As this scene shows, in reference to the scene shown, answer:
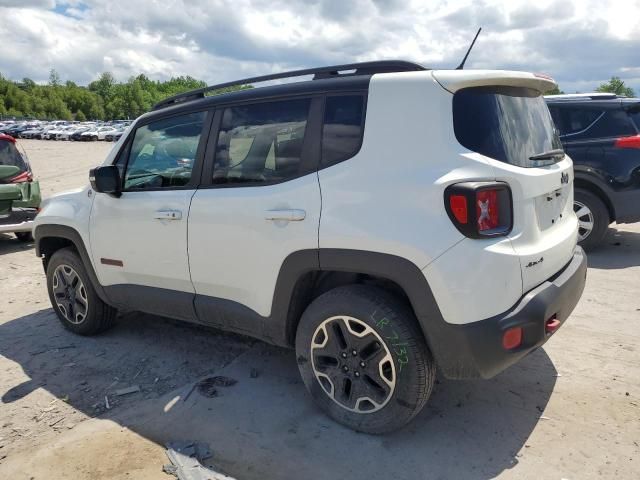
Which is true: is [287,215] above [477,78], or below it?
below

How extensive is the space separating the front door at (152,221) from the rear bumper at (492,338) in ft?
5.97

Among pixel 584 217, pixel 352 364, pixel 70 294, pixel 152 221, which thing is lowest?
pixel 70 294

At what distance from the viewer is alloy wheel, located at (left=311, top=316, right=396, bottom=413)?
111 inches

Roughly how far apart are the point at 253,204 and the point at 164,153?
1.07 m

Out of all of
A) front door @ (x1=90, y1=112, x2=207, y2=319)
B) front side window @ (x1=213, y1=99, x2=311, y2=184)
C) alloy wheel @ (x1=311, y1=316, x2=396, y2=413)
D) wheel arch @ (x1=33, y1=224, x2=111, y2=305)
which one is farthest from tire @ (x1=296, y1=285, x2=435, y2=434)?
wheel arch @ (x1=33, y1=224, x2=111, y2=305)

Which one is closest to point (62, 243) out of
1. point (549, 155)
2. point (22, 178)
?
point (549, 155)

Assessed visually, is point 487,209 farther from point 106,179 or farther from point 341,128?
point 106,179

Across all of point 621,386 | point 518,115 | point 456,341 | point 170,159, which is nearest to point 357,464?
point 456,341

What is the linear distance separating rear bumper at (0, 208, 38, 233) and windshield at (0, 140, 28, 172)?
677mm

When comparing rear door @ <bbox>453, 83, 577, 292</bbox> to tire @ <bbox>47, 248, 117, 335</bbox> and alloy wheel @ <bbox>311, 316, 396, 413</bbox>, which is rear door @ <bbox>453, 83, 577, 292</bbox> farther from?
tire @ <bbox>47, 248, 117, 335</bbox>

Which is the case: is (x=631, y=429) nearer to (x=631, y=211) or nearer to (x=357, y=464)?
(x=357, y=464)

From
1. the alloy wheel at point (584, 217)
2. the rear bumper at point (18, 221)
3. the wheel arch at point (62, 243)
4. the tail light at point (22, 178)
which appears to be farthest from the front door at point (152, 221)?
the tail light at point (22, 178)

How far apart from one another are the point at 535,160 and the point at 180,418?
2.56 metres

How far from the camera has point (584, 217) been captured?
636 centimetres
